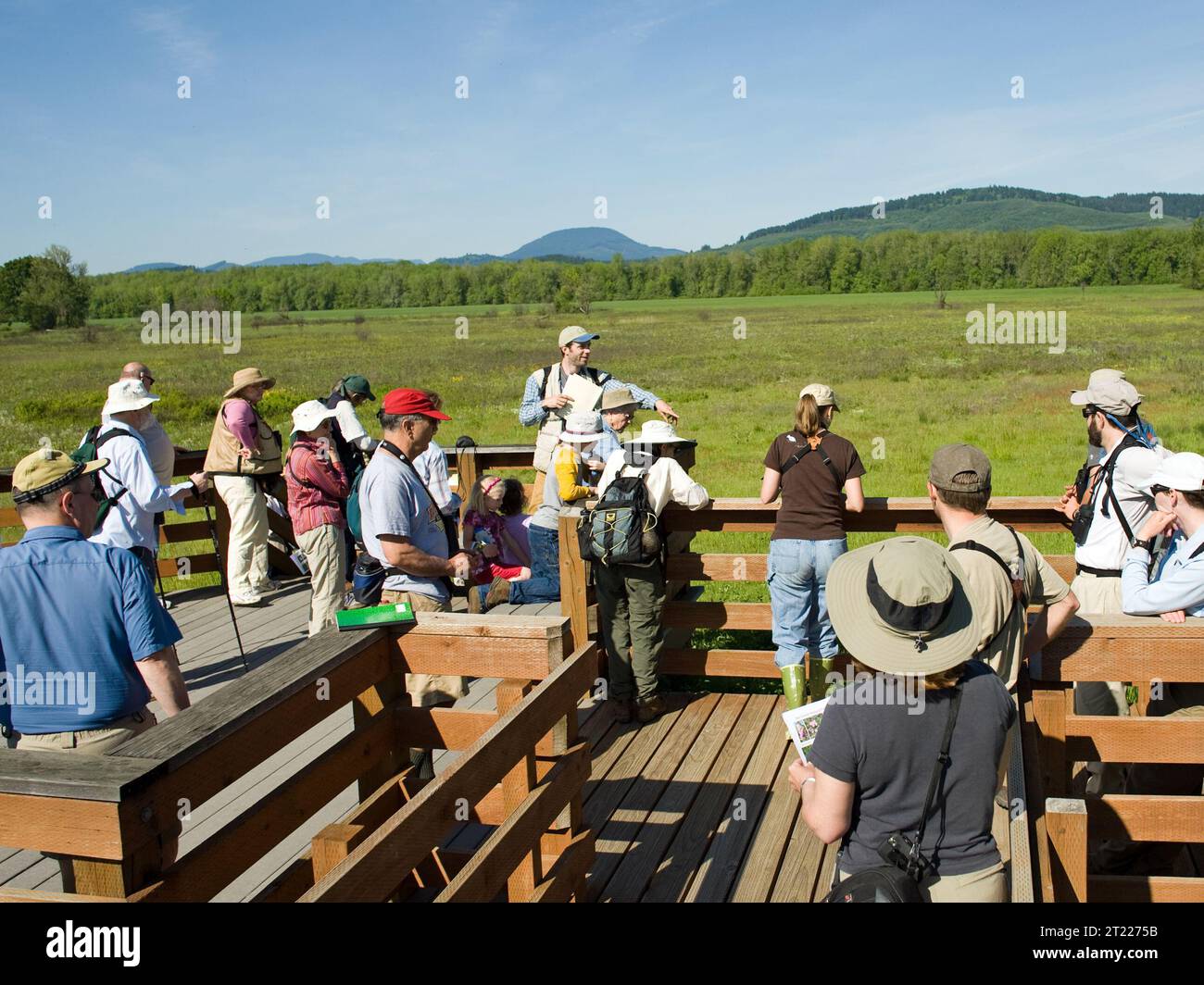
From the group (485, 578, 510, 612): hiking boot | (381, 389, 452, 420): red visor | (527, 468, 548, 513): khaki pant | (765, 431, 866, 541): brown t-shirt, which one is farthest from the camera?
(485, 578, 510, 612): hiking boot

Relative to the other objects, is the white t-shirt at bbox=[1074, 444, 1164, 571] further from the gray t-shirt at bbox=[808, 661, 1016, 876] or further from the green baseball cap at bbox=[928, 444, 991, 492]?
the gray t-shirt at bbox=[808, 661, 1016, 876]

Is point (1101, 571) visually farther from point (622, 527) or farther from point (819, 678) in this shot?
point (622, 527)

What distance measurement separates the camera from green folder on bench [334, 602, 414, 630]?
3.68m

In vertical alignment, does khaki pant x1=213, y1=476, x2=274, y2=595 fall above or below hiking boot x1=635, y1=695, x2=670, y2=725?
above

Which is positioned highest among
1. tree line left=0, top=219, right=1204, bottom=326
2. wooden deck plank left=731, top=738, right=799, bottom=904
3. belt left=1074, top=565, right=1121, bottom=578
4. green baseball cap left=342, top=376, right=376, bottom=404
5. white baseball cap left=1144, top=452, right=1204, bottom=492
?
tree line left=0, top=219, right=1204, bottom=326

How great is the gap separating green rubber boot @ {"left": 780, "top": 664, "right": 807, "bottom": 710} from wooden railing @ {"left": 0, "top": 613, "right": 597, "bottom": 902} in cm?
209

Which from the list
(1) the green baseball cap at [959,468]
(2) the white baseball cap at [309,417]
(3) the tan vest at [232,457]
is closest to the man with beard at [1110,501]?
(1) the green baseball cap at [959,468]

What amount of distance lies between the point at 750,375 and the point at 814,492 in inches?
1197

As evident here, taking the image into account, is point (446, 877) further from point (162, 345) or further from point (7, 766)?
point (162, 345)

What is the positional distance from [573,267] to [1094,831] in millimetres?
130186

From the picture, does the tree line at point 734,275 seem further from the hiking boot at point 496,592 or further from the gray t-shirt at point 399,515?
the gray t-shirt at point 399,515

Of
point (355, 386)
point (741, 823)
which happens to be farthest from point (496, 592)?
point (741, 823)

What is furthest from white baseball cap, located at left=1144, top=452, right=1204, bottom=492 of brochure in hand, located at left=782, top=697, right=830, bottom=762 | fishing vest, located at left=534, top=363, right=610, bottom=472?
fishing vest, located at left=534, top=363, right=610, bottom=472

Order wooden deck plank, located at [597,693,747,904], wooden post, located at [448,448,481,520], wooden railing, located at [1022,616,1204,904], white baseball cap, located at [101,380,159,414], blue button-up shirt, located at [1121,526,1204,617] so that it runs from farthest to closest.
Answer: wooden post, located at [448,448,481,520], white baseball cap, located at [101,380,159,414], wooden deck plank, located at [597,693,747,904], blue button-up shirt, located at [1121,526,1204,617], wooden railing, located at [1022,616,1204,904]
